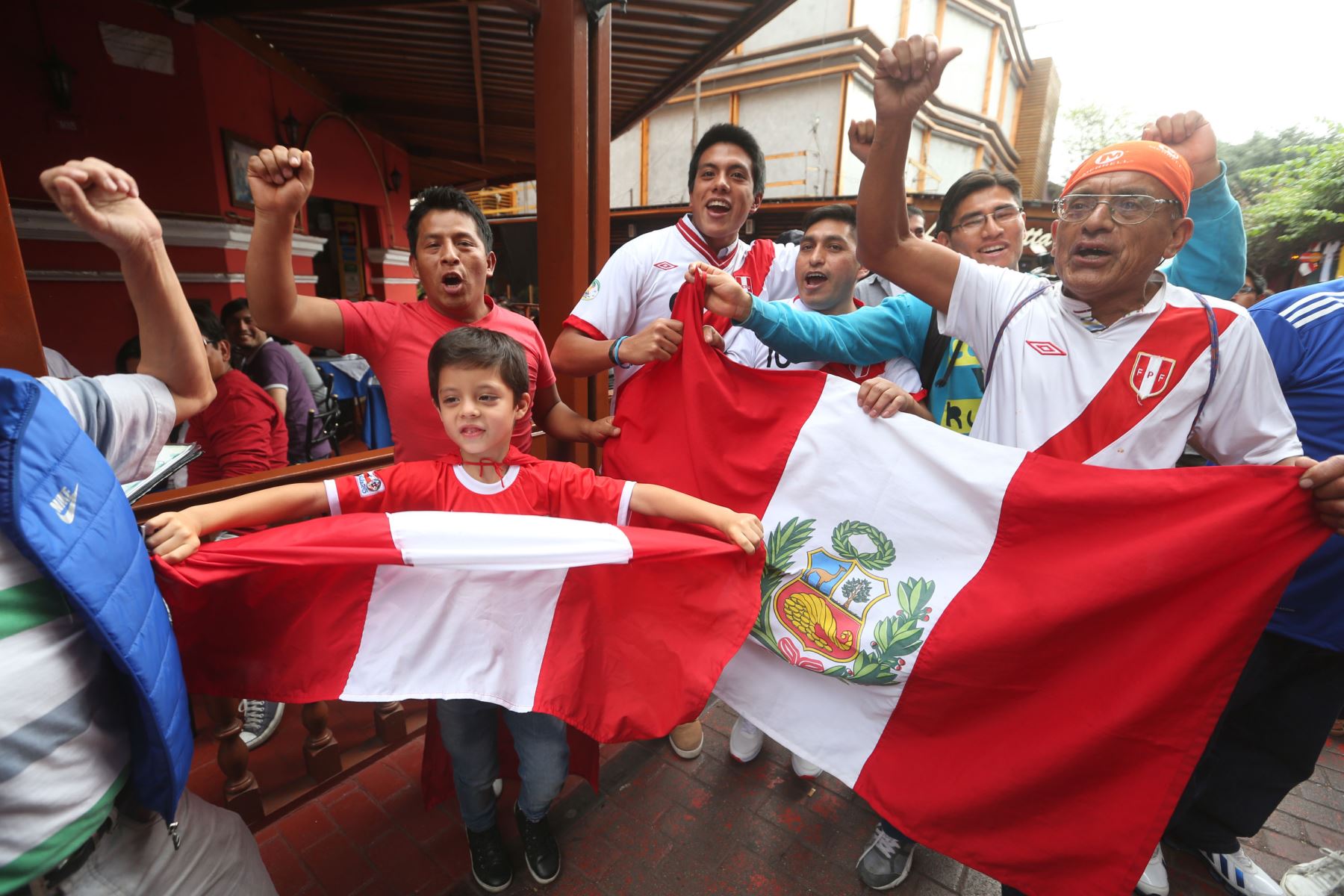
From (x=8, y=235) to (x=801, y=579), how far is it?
87.7 inches

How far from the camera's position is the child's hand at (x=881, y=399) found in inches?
77.0

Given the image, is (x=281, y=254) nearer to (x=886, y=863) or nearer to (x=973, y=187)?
(x=973, y=187)

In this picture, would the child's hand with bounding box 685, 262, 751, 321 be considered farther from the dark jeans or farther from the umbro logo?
the dark jeans

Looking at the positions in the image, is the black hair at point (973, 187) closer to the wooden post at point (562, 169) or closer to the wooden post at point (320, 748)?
the wooden post at point (562, 169)

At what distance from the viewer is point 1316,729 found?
7.41 ft

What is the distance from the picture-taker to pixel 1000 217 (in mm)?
2684

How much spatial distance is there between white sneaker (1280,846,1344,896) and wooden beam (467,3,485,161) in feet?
20.5

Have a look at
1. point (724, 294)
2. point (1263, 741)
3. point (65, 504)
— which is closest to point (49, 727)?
point (65, 504)

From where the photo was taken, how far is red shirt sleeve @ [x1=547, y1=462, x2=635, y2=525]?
1.98 metres

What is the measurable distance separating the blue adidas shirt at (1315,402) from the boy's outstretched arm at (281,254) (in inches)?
127

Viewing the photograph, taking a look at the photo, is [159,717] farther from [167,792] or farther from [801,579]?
[801,579]

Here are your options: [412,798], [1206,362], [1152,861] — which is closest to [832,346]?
[1206,362]

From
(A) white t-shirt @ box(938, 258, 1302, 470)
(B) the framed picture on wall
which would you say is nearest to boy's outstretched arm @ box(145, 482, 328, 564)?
(A) white t-shirt @ box(938, 258, 1302, 470)

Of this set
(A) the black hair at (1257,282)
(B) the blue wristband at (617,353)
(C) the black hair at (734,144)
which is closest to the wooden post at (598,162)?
(C) the black hair at (734,144)
